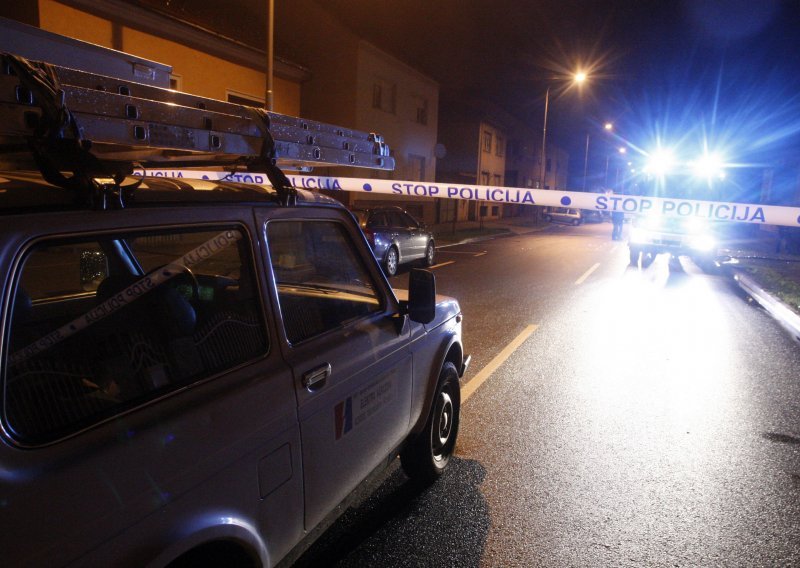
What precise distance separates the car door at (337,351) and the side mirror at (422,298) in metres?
0.11

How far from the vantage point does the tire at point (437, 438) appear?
3629 mm

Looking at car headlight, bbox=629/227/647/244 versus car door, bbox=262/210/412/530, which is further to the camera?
car headlight, bbox=629/227/647/244

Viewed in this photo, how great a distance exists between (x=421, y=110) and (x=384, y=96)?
460 centimetres

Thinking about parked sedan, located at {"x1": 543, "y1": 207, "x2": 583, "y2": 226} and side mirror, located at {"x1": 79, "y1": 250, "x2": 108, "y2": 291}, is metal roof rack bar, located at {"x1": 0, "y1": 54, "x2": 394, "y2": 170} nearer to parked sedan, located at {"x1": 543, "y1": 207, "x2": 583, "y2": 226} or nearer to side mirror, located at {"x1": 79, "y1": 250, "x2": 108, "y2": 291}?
side mirror, located at {"x1": 79, "y1": 250, "x2": 108, "y2": 291}

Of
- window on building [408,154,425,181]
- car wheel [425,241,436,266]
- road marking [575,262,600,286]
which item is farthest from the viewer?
window on building [408,154,425,181]

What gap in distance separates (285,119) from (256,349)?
1059 mm

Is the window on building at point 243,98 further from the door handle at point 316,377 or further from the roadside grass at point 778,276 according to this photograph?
the door handle at point 316,377

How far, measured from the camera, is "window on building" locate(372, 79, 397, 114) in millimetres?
28019

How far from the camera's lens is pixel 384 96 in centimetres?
2883

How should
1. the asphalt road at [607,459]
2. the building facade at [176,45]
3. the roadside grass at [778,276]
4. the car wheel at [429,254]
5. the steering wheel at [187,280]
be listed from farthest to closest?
1. the car wheel at [429,254]
2. the building facade at [176,45]
3. the roadside grass at [778,276]
4. the asphalt road at [607,459]
5. the steering wheel at [187,280]

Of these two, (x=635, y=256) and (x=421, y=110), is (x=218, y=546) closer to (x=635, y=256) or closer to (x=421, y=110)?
(x=635, y=256)

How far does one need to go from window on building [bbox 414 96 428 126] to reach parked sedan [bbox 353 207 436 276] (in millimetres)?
18584

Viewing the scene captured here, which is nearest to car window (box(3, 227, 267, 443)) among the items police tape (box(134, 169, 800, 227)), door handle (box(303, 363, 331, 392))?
door handle (box(303, 363, 331, 392))

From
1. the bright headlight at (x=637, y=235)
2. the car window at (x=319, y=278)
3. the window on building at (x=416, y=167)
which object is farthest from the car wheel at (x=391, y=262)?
the window on building at (x=416, y=167)
